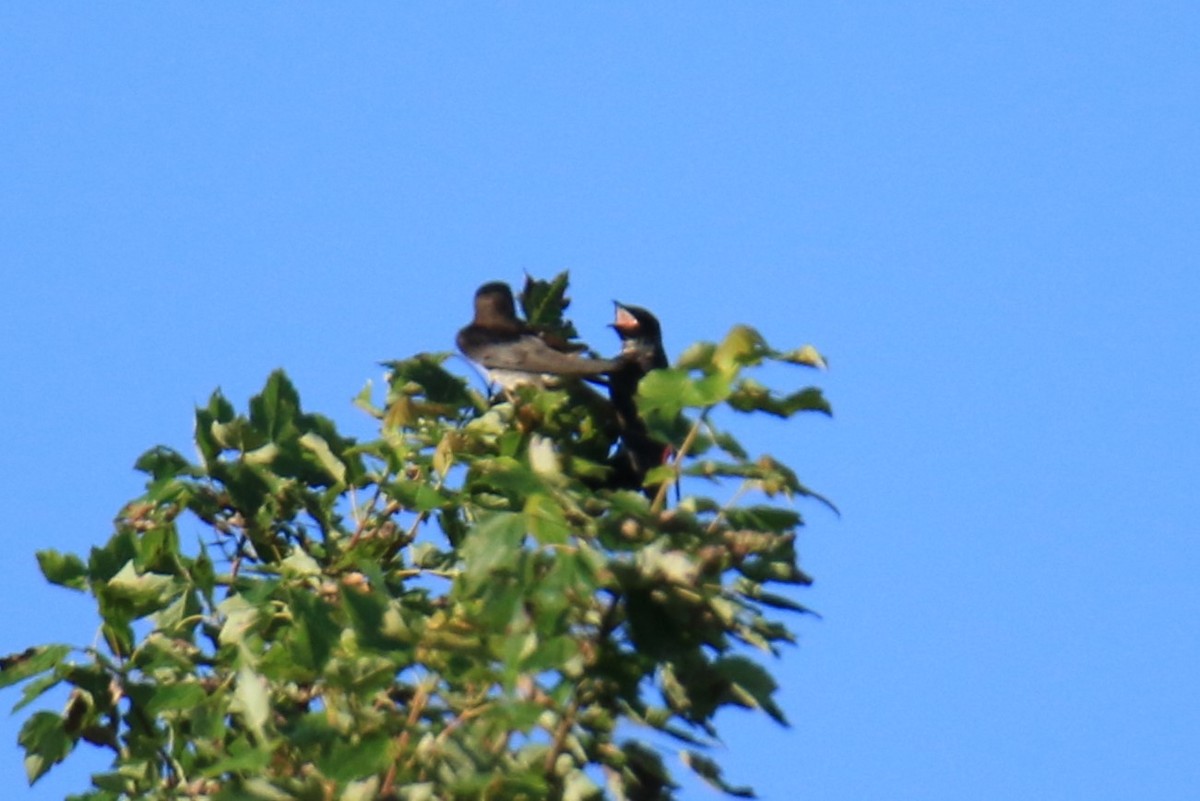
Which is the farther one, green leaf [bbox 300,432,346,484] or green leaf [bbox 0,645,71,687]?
green leaf [bbox 300,432,346,484]

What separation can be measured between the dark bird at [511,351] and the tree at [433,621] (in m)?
0.73

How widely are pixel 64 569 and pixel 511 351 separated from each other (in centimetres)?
302

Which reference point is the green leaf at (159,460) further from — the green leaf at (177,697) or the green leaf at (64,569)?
the green leaf at (177,697)

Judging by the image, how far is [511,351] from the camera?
7.73 m

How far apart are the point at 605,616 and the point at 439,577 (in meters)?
1.05

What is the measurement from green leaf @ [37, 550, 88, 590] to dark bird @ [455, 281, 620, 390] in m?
1.27

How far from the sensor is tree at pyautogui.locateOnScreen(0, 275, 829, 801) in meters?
3.85

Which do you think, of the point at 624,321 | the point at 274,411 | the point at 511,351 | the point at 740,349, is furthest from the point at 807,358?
the point at 624,321

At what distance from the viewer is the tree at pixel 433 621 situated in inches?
152

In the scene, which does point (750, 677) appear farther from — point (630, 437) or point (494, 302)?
point (494, 302)

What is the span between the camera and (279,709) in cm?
447

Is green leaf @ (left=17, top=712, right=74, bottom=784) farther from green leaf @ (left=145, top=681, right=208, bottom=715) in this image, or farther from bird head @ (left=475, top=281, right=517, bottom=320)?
bird head @ (left=475, top=281, right=517, bottom=320)

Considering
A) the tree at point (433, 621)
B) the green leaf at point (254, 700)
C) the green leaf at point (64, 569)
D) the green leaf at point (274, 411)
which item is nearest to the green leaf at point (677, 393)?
the tree at point (433, 621)

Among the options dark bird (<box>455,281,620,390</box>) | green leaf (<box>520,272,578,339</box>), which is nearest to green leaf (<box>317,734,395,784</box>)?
dark bird (<box>455,281,620,390</box>)
